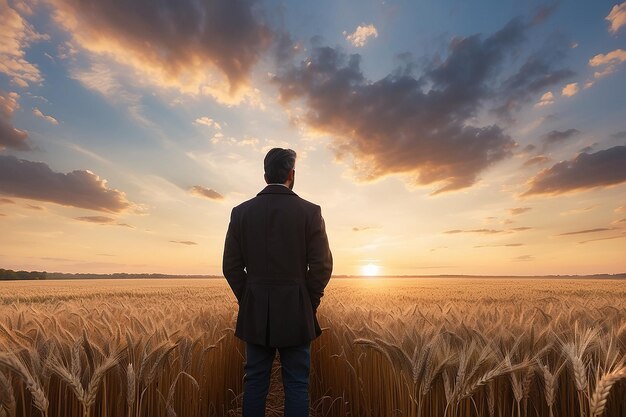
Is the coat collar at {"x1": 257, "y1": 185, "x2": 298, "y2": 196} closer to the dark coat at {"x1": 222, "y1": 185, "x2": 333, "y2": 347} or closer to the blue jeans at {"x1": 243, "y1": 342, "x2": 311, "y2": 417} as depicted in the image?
the dark coat at {"x1": 222, "y1": 185, "x2": 333, "y2": 347}

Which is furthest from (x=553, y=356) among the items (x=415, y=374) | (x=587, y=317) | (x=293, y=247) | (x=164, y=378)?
(x=164, y=378)

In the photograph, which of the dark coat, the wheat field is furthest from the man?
the wheat field

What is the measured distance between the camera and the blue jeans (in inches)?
129

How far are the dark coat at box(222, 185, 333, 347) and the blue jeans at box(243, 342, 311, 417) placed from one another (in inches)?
5.9

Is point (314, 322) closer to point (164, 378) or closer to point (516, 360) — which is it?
point (164, 378)

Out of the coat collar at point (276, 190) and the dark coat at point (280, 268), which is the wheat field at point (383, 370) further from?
the coat collar at point (276, 190)

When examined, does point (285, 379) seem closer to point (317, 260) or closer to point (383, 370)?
point (383, 370)

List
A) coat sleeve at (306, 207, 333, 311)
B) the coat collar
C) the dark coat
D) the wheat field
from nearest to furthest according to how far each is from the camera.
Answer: the wheat field → the dark coat → coat sleeve at (306, 207, 333, 311) → the coat collar

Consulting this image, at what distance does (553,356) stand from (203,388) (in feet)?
9.49

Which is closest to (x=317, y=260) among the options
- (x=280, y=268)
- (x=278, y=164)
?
(x=280, y=268)

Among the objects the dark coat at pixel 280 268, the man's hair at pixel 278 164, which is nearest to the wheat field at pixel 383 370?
the dark coat at pixel 280 268

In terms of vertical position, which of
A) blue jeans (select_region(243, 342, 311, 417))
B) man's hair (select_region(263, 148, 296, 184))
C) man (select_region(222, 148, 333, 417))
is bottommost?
blue jeans (select_region(243, 342, 311, 417))

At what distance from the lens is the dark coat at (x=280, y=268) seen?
326 cm

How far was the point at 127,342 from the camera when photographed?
8.27 ft
